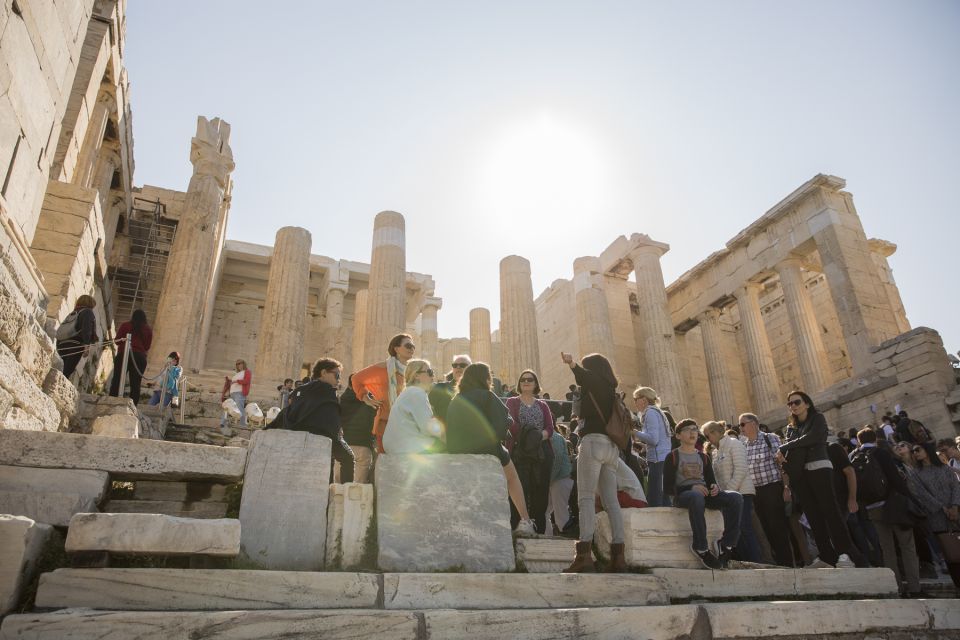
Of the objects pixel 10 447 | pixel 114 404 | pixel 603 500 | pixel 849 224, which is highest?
pixel 849 224

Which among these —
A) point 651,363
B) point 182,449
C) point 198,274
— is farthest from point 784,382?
point 182,449

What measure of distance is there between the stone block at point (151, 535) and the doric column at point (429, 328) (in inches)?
944

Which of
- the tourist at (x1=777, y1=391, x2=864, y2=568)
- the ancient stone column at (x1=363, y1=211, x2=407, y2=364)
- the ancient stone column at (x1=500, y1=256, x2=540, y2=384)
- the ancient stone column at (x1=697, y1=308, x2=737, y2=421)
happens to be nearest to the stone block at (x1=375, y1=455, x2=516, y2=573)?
the tourist at (x1=777, y1=391, x2=864, y2=568)

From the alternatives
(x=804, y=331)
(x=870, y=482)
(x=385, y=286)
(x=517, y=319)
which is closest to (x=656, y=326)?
(x=804, y=331)

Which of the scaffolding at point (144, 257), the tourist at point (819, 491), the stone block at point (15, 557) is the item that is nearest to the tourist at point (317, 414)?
the stone block at point (15, 557)

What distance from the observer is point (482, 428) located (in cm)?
504

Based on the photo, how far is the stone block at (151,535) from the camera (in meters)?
3.46

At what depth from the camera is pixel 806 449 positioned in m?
5.88

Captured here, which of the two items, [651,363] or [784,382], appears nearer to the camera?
[651,363]

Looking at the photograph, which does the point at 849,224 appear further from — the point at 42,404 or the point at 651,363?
the point at 42,404

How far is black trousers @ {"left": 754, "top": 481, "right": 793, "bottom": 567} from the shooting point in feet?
20.6

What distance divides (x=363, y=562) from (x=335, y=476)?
2289mm

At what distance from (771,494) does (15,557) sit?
20.3 ft

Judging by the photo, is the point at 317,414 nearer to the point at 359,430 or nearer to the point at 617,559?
the point at 359,430
